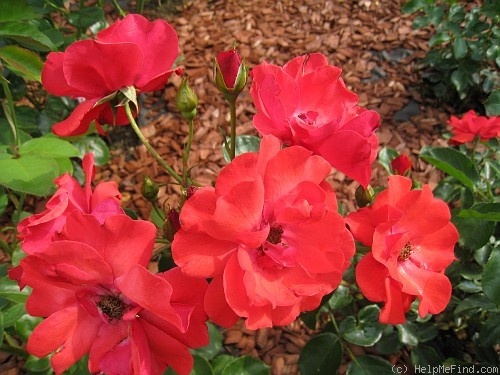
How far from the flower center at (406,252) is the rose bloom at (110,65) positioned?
550 millimetres

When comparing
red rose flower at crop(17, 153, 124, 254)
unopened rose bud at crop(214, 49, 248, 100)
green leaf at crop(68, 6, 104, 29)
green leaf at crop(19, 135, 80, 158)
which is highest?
unopened rose bud at crop(214, 49, 248, 100)

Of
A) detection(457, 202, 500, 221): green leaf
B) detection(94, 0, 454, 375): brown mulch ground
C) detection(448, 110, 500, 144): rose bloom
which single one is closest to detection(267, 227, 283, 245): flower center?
detection(457, 202, 500, 221): green leaf

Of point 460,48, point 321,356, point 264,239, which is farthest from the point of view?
point 460,48

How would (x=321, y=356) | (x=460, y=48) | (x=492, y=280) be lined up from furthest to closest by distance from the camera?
(x=460, y=48) → (x=321, y=356) → (x=492, y=280)

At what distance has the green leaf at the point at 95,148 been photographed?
1.95 m

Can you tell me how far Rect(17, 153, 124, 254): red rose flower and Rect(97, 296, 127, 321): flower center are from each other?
122mm

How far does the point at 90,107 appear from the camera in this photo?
0.93 m

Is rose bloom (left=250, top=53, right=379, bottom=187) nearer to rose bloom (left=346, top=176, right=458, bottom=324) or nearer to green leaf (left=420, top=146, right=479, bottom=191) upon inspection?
rose bloom (left=346, top=176, right=458, bottom=324)

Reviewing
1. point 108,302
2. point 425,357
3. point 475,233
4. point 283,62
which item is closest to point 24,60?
point 108,302

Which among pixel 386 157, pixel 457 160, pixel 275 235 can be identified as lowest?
pixel 386 157

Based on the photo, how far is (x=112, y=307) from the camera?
770mm

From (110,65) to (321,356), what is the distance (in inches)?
36.8

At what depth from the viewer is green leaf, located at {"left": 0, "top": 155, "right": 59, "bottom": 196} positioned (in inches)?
43.0

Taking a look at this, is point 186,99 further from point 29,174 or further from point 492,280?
point 492,280
